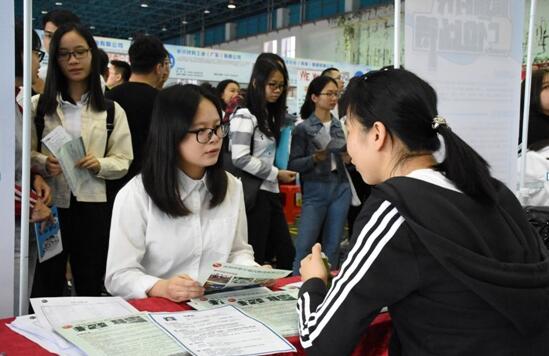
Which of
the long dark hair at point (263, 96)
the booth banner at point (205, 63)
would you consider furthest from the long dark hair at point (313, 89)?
the booth banner at point (205, 63)

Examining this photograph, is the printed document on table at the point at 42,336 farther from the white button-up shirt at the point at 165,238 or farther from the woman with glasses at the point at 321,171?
the woman with glasses at the point at 321,171

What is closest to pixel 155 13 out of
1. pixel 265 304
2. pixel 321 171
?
pixel 321 171

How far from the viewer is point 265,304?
130 centimetres

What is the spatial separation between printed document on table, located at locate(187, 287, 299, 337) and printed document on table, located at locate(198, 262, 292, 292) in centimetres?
3

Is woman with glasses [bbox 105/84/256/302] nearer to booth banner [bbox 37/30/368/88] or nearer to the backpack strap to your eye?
the backpack strap

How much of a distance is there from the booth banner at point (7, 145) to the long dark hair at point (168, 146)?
13.8 inches

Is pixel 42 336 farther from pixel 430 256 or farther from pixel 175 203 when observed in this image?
pixel 430 256

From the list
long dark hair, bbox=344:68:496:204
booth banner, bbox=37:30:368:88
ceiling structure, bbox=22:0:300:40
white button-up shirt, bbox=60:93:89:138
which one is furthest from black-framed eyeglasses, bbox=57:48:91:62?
ceiling structure, bbox=22:0:300:40

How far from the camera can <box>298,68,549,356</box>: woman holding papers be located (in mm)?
902

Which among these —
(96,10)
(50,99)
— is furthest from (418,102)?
(96,10)

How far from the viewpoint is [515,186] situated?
103 inches

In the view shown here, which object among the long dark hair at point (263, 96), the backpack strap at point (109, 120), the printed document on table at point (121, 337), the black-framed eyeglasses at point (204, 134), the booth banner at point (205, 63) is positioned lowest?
the printed document on table at point (121, 337)

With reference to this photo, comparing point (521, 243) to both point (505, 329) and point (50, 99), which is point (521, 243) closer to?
point (505, 329)

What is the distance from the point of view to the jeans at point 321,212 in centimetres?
297
